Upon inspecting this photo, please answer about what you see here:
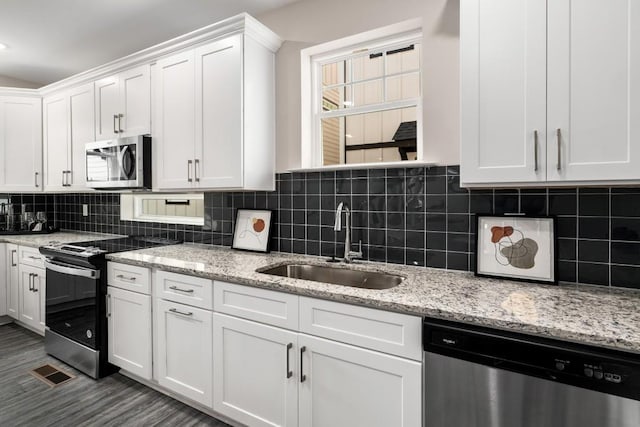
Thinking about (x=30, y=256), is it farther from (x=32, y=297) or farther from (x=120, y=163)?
(x=120, y=163)

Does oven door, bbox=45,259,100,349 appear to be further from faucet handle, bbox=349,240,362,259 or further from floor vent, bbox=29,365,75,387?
faucet handle, bbox=349,240,362,259

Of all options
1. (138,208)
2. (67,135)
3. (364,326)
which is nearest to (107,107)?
(67,135)

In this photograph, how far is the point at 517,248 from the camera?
→ 5.63 ft

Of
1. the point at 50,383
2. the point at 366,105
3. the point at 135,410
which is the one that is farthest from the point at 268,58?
the point at 50,383

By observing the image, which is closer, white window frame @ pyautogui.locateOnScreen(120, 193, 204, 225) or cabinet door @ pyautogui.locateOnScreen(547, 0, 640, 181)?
cabinet door @ pyautogui.locateOnScreen(547, 0, 640, 181)

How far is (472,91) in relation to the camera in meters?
1.53

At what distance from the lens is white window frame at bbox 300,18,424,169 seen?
212 cm

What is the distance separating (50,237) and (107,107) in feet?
5.17

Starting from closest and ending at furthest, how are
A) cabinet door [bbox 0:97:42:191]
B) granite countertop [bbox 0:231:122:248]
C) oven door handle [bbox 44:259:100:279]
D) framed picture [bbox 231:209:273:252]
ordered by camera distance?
1. oven door handle [bbox 44:259:100:279]
2. framed picture [bbox 231:209:273:252]
3. granite countertop [bbox 0:231:122:248]
4. cabinet door [bbox 0:97:42:191]

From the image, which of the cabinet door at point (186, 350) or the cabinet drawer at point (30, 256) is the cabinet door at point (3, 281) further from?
the cabinet door at point (186, 350)

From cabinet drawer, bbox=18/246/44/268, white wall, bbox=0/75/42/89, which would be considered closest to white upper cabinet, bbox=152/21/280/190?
cabinet drawer, bbox=18/246/44/268

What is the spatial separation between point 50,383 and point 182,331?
45.9 inches

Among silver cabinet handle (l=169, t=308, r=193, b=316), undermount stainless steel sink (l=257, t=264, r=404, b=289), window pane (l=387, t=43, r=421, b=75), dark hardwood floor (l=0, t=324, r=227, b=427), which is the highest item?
window pane (l=387, t=43, r=421, b=75)

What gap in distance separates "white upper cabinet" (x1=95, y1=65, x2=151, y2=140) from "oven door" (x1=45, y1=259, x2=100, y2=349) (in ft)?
3.66
